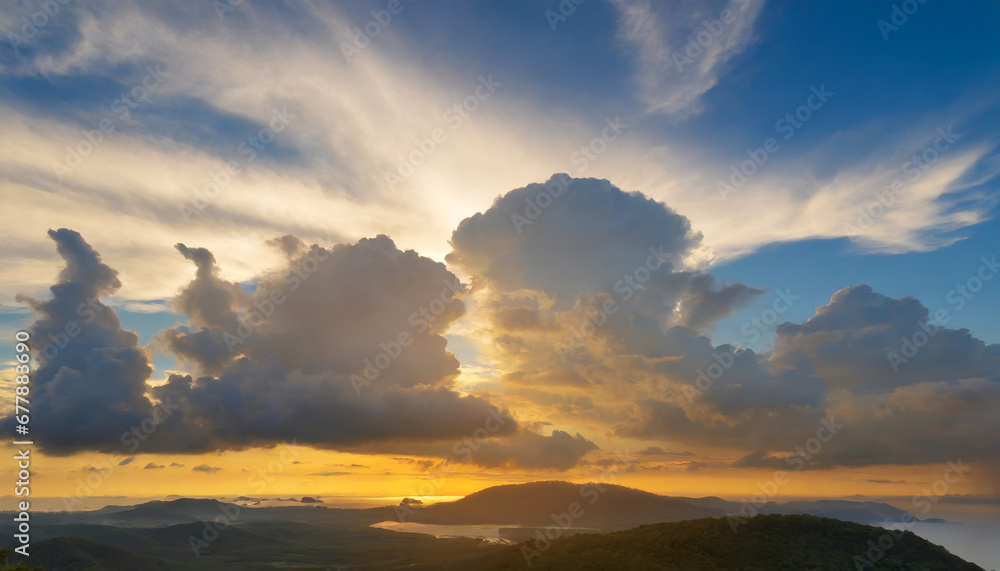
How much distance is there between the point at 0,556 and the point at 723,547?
120 metres

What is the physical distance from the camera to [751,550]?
107750 millimetres

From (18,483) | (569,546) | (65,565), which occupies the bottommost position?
(65,565)

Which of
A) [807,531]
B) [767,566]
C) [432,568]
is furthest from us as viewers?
[432,568]

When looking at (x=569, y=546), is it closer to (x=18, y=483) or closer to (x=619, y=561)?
(x=619, y=561)

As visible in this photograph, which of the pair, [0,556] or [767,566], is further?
[767,566]

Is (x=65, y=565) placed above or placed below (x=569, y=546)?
below

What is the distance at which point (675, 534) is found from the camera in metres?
117

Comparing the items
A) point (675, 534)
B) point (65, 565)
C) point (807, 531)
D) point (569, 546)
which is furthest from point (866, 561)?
point (65, 565)

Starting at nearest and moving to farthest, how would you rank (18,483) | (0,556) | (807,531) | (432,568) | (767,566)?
1. (0,556)
2. (18,483)
3. (767,566)
4. (807,531)
5. (432,568)

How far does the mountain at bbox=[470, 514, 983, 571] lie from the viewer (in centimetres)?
10238

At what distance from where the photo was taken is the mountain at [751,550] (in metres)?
102

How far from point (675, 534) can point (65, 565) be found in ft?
757

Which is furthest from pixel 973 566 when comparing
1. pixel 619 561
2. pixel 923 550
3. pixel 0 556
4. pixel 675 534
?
pixel 0 556

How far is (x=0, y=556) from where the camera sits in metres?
62.3
